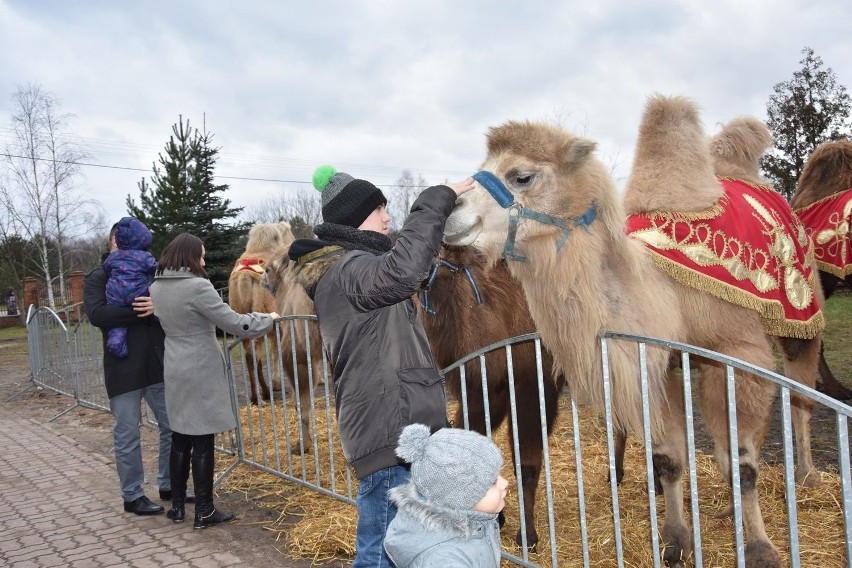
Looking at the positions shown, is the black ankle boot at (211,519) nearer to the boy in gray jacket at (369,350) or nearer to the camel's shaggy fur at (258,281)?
the boy in gray jacket at (369,350)

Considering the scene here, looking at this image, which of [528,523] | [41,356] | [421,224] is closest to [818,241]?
[528,523]

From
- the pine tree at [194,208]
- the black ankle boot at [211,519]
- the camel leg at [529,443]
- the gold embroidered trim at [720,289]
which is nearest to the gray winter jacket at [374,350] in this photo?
the gold embroidered trim at [720,289]

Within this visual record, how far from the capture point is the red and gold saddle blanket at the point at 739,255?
3.58m

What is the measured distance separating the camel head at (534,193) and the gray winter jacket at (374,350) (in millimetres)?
601

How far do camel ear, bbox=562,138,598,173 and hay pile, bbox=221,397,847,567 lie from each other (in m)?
1.50

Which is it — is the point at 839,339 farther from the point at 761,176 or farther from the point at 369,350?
the point at 369,350

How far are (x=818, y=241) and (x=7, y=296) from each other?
3667 centimetres

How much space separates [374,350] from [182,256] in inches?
105

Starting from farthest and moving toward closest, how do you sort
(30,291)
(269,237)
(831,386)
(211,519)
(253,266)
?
1. (30,291)
2. (269,237)
3. (253,266)
4. (831,386)
5. (211,519)

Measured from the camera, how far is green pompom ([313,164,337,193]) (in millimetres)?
2803

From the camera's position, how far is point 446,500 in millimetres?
1930

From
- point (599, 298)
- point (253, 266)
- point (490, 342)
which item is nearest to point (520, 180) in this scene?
point (599, 298)

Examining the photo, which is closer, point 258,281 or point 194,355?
point 194,355

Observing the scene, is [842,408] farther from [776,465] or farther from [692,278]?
[776,465]
